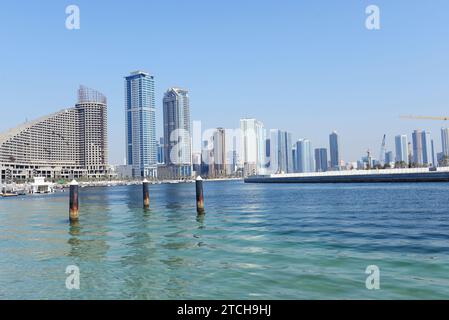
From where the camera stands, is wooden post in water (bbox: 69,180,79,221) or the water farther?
wooden post in water (bbox: 69,180,79,221)

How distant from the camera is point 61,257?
78.8 feet

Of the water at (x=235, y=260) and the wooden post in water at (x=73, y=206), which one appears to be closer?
the water at (x=235, y=260)

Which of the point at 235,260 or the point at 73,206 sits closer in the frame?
the point at 235,260

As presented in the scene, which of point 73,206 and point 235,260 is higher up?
point 73,206

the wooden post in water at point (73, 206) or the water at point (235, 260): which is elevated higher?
the wooden post in water at point (73, 206)

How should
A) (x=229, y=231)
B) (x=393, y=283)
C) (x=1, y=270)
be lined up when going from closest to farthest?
(x=393, y=283)
(x=1, y=270)
(x=229, y=231)

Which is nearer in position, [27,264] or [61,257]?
[27,264]

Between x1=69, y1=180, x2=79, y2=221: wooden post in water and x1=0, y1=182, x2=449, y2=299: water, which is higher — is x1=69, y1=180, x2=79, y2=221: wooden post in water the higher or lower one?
the higher one
